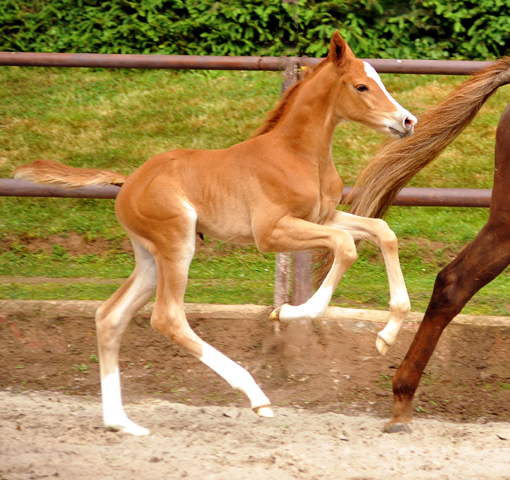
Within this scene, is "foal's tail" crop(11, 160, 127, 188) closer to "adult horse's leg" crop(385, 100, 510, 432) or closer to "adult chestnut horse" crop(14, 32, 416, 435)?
"adult chestnut horse" crop(14, 32, 416, 435)

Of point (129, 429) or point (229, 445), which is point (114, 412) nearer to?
point (129, 429)

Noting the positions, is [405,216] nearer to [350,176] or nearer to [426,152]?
[350,176]

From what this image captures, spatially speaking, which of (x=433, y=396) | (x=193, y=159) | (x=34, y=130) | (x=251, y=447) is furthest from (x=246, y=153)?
(x=34, y=130)

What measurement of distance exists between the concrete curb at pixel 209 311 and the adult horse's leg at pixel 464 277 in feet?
1.75

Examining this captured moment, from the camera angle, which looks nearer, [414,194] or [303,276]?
[414,194]

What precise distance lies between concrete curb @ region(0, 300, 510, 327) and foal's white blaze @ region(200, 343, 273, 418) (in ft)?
3.10

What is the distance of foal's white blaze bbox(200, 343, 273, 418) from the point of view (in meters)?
2.83

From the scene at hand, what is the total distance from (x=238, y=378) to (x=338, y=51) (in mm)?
1435

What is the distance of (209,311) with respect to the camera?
3.96 m

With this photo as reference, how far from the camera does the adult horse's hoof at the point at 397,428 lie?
131 inches

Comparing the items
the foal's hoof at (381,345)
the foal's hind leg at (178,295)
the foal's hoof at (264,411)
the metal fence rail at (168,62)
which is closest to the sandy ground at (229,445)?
the foal's hoof at (264,411)

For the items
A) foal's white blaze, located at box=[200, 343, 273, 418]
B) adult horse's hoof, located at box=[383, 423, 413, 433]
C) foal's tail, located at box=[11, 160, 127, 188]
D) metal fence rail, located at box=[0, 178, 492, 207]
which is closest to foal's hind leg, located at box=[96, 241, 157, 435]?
foal's tail, located at box=[11, 160, 127, 188]

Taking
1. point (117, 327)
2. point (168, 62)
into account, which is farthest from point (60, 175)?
point (168, 62)

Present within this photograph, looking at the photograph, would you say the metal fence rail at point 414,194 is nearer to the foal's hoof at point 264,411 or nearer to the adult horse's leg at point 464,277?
the adult horse's leg at point 464,277
